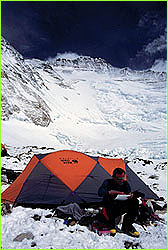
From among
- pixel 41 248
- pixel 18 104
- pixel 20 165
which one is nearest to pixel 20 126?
pixel 18 104

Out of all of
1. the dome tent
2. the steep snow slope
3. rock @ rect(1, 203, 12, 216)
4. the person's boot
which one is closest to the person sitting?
the person's boot

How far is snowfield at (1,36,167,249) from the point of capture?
3.38 metres

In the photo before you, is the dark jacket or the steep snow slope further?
the steep snow slope

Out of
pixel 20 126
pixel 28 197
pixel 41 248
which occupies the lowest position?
pixel 41 248

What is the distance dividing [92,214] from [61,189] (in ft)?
3.17

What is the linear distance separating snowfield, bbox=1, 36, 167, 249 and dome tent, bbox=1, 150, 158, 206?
351mm

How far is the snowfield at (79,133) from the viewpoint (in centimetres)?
338

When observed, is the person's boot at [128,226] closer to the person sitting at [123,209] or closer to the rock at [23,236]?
the person sitting at [123,209]

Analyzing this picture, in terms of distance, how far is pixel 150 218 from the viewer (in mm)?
4066

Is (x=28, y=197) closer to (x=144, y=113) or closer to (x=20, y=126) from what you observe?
(x=20, y=126)

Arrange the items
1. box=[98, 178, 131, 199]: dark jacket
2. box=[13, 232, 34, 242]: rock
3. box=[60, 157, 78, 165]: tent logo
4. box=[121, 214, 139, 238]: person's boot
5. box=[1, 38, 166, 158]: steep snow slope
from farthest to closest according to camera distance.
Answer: box=[1, 38, 166, 158]: steep snow slope < box=[60, 157, 78, 165]: tent logo < box=[98, 178, 131, 199]: dark jacket < box=[121, 214, 139, 238]: person's boot < box=[13, 232, 34, 242]: rock

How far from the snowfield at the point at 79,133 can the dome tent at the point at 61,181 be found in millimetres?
351

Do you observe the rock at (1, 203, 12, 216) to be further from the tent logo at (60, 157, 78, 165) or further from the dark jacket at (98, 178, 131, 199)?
the dark jacket at (98, 178, 131, 199)

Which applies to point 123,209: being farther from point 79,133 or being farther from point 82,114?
point 82,114
